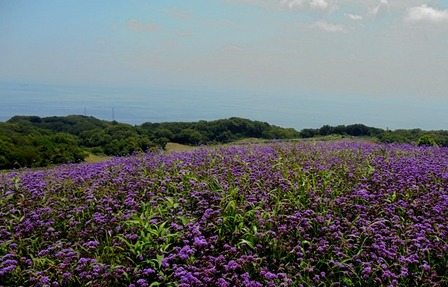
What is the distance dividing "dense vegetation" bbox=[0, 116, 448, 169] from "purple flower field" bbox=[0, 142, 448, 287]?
3.62 metres

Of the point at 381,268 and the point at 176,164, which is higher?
the point at 176,164

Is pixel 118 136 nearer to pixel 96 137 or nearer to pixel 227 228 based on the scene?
pixel 96 137

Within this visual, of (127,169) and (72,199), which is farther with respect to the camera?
(127,169)

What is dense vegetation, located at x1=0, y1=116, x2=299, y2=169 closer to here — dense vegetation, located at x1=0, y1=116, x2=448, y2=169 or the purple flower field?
dense vegetation, located at x1=0, y1=116, x2=448, y2=169

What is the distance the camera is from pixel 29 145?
42.6 ft

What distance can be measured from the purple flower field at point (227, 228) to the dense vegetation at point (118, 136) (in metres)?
3.62

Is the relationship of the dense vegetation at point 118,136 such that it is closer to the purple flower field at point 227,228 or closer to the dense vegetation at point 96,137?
the dense vegetation at point 96,137

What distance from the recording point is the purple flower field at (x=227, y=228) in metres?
4.53

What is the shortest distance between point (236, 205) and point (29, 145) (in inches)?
366

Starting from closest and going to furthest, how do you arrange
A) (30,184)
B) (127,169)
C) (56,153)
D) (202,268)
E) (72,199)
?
(202,268)
(72,199)
(30,184)
(127,169)
(56,153)

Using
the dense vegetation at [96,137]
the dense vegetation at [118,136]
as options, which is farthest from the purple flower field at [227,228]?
the dense vegetation at [96,137]

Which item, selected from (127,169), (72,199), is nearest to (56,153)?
(127,169)

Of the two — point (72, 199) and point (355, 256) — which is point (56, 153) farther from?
point (355, 256)

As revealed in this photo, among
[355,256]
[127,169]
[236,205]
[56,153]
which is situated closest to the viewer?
[355,256]
